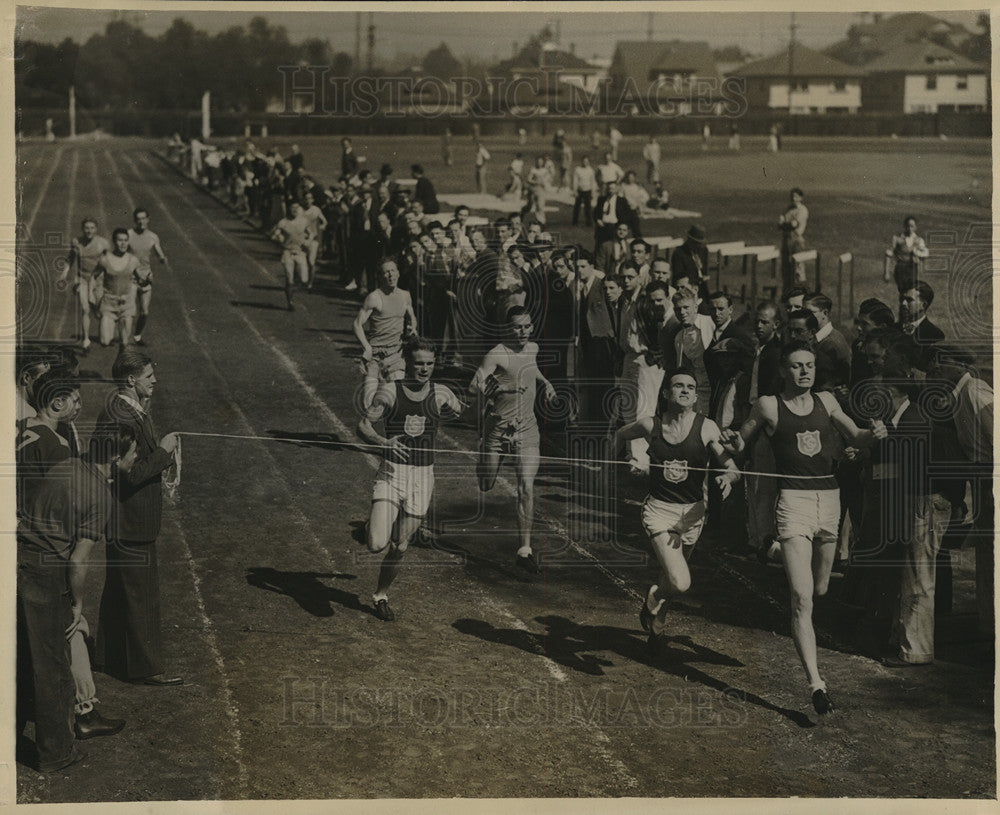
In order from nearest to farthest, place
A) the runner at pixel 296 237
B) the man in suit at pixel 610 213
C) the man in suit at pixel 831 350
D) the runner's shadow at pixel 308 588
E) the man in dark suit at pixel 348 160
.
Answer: the runner's shadow at pixel 308 588, the man in suit at pixel 831 350, the runner at pixel 296 237, the man in suit at pixel 610 213, the man in dark suit at pixel 348 160

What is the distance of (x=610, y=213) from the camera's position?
2347cm

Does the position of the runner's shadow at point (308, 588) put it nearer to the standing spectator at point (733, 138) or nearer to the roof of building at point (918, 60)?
the roof of building at point (918, 60)

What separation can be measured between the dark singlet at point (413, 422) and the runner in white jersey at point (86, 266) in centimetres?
698

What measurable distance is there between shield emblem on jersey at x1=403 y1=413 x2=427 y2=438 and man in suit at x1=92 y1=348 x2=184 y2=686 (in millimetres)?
1795

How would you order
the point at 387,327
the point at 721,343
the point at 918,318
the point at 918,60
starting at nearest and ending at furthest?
the point at 918,318, the point at 721,343, the point at 387,327, the point at 918,60

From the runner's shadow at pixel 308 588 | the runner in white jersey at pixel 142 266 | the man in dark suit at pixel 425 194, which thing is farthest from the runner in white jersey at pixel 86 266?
the man in dark suit at pixel 425 194

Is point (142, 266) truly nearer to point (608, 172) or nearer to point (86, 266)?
point (86, 266)

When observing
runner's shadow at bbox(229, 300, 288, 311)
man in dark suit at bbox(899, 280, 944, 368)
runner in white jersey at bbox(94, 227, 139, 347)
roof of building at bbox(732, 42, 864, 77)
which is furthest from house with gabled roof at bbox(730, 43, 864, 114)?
man in dark suit at bbox(899, 280, 944, 368)

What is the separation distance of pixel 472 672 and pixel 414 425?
194cm

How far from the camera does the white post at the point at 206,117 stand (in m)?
25.5

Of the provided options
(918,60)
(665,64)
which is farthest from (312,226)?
(918,60)

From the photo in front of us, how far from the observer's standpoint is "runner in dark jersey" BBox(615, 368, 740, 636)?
10312 mm

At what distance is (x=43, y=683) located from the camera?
9.48 meters

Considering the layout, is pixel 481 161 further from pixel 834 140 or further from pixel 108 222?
pixel 834 140
